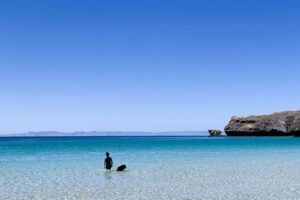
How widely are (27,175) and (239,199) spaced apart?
58.4 feet

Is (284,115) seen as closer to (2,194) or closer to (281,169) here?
(281,169)

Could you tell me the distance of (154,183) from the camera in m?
27.5

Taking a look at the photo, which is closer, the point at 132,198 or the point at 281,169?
the point at 132,198

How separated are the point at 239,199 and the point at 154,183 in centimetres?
740

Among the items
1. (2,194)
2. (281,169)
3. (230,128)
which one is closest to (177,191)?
(2,194)

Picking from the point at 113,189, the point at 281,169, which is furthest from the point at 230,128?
the point at 113,189

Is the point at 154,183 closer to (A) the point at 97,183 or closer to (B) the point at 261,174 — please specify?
(A) the point at 97,183

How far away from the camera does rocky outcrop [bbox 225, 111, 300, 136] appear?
16788 centimetres

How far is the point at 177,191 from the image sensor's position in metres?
24.1

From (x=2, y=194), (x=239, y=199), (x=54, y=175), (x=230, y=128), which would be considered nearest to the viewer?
(x=239, y=199)

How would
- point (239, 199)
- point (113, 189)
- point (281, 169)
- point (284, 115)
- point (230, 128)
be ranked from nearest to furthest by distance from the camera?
point (239, 199), point (113, 189), point (281, 169), point (284, 115), point (230, 128)

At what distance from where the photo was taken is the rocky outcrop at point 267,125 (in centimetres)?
16788

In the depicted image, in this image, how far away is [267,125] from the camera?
175 m

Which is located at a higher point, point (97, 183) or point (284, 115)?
point (284, 115)
